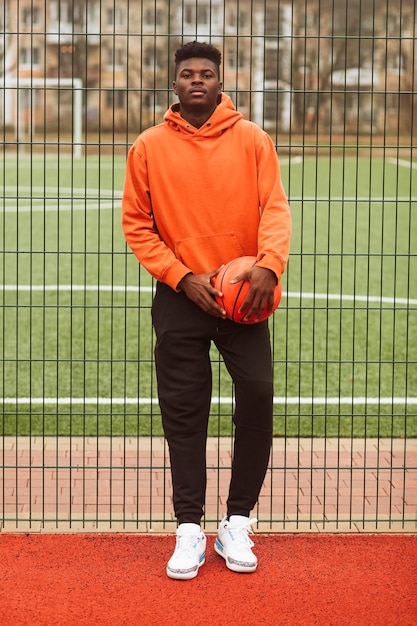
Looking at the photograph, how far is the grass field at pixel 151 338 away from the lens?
5.34m

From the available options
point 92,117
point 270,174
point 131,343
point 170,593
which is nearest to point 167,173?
point 270,174

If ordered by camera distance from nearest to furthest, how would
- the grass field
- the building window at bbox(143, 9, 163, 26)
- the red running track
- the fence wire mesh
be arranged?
1. the red running track
2. the building window at bbox(143, 9, 163, 26)
3. the fence wire mesh
4. the grass field

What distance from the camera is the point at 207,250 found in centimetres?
437

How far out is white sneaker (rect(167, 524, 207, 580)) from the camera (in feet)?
14.2

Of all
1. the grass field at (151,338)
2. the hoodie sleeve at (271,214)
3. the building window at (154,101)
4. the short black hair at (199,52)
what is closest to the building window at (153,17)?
the building window at (154,101)

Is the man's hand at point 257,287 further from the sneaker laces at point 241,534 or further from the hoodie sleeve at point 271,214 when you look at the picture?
the sneaker laces at point 241,534

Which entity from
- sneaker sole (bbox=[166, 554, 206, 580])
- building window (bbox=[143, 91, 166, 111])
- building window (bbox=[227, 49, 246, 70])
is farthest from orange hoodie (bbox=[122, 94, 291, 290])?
sneaker sole (bbox=[166, 554, 206, 580])

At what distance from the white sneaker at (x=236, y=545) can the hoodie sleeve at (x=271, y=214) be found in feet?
3.71

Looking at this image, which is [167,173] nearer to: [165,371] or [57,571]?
[165,371]

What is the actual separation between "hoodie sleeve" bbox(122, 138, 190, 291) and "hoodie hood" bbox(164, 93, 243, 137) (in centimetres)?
18

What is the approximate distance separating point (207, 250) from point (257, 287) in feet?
1.04

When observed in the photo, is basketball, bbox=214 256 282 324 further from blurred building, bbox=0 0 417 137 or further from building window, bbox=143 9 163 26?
building window, bbox=143 9 163 26

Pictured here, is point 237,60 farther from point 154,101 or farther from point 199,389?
point 199,389

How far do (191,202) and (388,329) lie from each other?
24.3 feet
